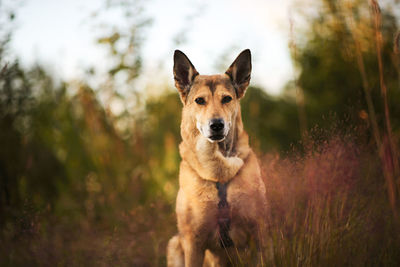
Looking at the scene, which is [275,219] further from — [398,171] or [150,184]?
[150,184]

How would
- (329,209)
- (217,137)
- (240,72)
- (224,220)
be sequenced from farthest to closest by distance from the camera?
(240,72) → (217,137) → (224,220) → (329,209)

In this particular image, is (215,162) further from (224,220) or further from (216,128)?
(224,220)

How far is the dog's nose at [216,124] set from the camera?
2.71 m

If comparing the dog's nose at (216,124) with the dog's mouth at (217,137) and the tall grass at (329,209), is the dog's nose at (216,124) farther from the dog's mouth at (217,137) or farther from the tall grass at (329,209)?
the tall grass at (329,209)

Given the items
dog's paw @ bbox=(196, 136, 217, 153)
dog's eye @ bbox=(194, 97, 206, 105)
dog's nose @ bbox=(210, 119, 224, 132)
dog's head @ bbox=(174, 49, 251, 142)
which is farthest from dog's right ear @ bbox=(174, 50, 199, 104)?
dog's nose @ bbox=(210, 119, 224, 132)

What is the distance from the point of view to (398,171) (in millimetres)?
2318

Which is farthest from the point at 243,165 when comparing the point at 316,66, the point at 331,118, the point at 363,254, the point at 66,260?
the point at 316,66

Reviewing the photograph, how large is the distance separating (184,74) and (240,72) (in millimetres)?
593

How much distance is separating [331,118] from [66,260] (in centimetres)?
303

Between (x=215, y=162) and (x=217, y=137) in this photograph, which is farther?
(x=215, y=162)

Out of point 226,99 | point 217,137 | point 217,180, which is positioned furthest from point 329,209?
point 226,99

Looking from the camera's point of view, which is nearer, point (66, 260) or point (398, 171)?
point (398, 171)

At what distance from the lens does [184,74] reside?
326 centimetres

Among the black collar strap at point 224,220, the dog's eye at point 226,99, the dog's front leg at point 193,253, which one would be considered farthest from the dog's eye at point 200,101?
the dog's front leg at point 193,253
